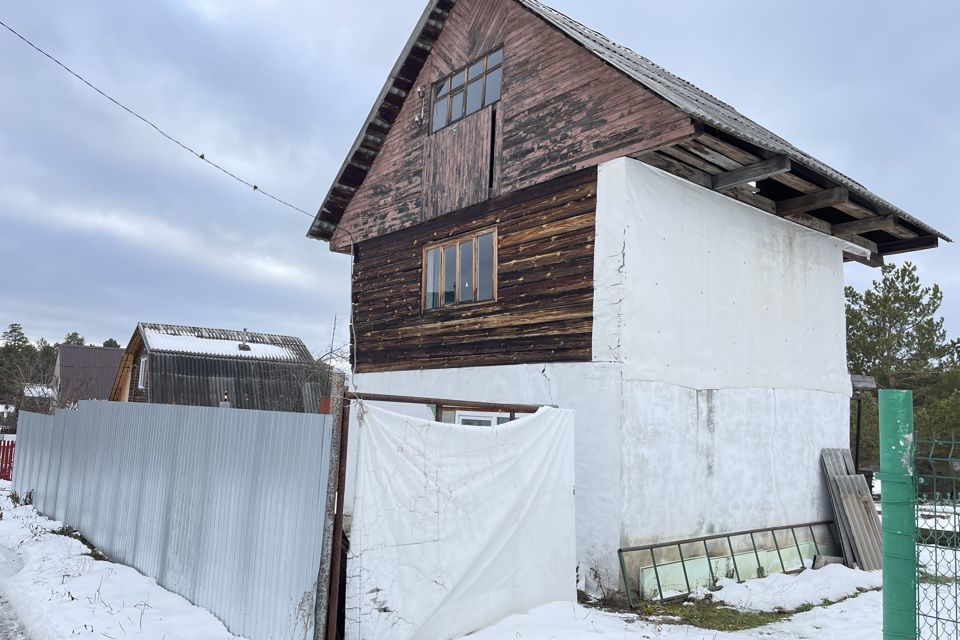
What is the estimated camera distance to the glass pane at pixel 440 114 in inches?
512

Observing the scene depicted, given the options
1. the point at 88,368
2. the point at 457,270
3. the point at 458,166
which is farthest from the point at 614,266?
the point at 88,368

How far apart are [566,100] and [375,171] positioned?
5.23 m

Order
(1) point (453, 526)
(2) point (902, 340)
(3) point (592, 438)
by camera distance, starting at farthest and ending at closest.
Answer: (2) point (902, 340) → (3) point (592, 438) → (1) point (453, 526)

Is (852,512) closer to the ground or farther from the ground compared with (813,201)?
closer to the ground

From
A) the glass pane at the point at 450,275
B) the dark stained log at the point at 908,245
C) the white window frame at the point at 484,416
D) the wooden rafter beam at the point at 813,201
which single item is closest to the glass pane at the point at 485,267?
the glass pane at the point at 450,275

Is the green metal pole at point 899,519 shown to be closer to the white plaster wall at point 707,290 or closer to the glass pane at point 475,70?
the white plaster wall at point 707,290

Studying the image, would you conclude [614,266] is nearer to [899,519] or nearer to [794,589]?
[794,589]

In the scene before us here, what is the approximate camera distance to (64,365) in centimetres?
5147

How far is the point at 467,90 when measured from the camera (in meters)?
12.7

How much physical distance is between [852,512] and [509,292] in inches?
277

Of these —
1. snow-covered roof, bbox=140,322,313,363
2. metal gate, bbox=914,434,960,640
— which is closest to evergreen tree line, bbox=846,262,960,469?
metal gate, bbox=914,434,960,640

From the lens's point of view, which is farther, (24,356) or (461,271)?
(24,356)

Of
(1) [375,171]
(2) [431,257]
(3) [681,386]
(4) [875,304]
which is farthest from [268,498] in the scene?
(4) [875,304]

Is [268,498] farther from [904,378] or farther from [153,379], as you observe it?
[904,378]
